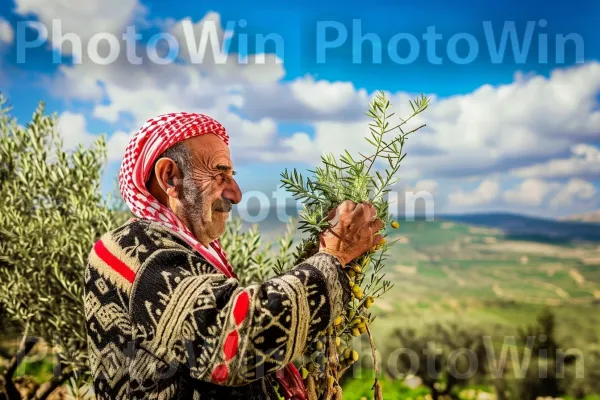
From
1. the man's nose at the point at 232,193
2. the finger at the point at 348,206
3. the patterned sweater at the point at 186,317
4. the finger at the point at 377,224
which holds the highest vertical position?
the man's nose at the point at 232,193

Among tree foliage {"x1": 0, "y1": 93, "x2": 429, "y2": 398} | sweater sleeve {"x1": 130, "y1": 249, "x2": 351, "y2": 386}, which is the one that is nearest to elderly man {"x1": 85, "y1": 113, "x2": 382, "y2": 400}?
sweater sleeve {"x1": 130, "y1": 249, "x2": 351, "y2": 386}

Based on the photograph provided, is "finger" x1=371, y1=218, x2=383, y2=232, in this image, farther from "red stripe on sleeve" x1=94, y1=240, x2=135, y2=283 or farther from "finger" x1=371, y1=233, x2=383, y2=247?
"red stripe on sleeve" x1=94, y1=240, x2=135, y2=283

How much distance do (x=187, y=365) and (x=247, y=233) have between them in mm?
3771

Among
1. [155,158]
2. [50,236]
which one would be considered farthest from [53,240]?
[155,158]

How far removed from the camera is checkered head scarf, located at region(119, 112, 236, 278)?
222cm

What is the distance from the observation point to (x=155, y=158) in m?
2.26

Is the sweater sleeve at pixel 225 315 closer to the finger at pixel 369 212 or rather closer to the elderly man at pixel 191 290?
the elderly man at pixel 191 290

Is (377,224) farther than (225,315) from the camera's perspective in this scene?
Yes

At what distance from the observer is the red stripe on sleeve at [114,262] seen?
2039 mm

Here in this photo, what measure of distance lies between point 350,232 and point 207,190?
599 millimetres

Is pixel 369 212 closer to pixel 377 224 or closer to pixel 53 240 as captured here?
pixel 377 224

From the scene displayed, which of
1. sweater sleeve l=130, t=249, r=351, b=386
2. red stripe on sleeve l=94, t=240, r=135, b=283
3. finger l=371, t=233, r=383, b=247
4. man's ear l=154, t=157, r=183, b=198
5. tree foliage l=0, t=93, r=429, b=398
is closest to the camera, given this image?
sweater sleeve l=130, t=249, r=351, b=386

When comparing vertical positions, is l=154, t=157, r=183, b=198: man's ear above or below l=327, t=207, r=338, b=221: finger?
above

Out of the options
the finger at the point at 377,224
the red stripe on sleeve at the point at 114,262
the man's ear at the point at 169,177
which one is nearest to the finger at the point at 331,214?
the finger at the point at 377,224
